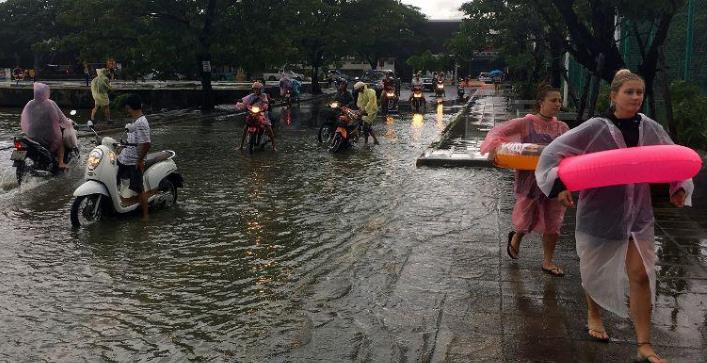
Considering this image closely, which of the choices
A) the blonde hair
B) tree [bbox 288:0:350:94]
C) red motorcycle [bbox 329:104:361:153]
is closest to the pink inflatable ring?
the blonde hair

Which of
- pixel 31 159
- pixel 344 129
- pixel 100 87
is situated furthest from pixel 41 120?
pixel 100 87

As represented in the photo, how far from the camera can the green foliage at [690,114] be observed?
1281 cm

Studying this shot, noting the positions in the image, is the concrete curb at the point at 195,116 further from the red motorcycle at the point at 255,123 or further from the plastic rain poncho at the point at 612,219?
the plastic rain poncho at the point at 612,219

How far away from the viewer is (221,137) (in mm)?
18438

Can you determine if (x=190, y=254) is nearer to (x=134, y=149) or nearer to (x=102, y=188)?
(x=102, y=188)

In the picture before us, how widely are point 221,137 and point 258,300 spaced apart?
13.4m

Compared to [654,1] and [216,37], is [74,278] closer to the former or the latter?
[654,1]

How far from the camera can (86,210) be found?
26.5 feet

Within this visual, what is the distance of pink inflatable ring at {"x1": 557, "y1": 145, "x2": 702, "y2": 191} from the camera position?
3.95 metres

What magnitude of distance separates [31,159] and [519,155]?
905 centimetres

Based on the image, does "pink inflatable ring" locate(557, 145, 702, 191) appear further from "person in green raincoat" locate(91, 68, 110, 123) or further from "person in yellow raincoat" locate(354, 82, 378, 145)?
"person in green raincoat" locate(91, 68, 110, 123)

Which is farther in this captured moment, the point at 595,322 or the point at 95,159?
the point at 95,159

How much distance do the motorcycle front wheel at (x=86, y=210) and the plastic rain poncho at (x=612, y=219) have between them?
565cm

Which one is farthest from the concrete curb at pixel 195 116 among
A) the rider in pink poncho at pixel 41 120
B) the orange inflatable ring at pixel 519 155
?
the orange inflatable ring at pixel 519 155
